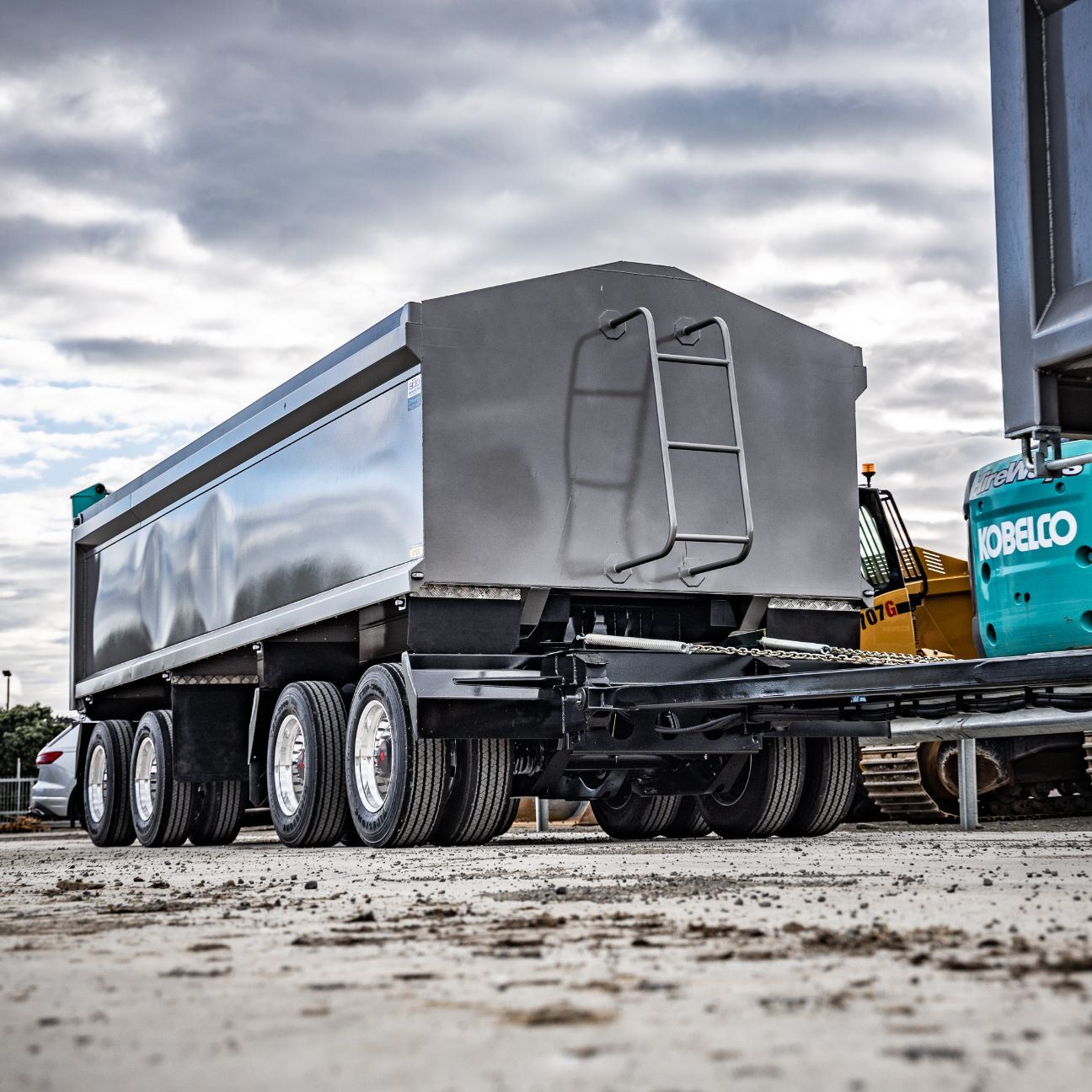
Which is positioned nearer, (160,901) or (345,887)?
(160,901)

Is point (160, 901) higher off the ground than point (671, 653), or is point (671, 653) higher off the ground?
point (671, 653)

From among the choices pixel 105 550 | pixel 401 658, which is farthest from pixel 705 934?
pixel 105 550

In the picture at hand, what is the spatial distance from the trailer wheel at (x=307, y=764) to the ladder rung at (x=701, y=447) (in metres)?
3.01

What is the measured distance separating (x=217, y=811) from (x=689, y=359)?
681 cm

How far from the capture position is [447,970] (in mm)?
3670

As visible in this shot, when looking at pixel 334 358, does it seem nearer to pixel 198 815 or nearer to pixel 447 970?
pixel 198 815

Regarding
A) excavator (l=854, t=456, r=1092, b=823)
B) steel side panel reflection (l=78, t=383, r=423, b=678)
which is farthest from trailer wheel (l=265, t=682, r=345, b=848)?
excavator (l=854, t=456, r=1092, b=823)

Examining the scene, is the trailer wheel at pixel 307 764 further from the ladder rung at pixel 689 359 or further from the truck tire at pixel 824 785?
the ladder rung at pixel 689 359

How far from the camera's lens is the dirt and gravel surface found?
2516 mm

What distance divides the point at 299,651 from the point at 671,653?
3.34 metres

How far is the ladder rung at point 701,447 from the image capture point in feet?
31.8

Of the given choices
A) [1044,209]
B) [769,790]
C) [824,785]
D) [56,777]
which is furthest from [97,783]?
[1044,209]

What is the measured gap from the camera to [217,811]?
1458 cm

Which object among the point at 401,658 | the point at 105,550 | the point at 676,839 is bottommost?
the point at 676,839
